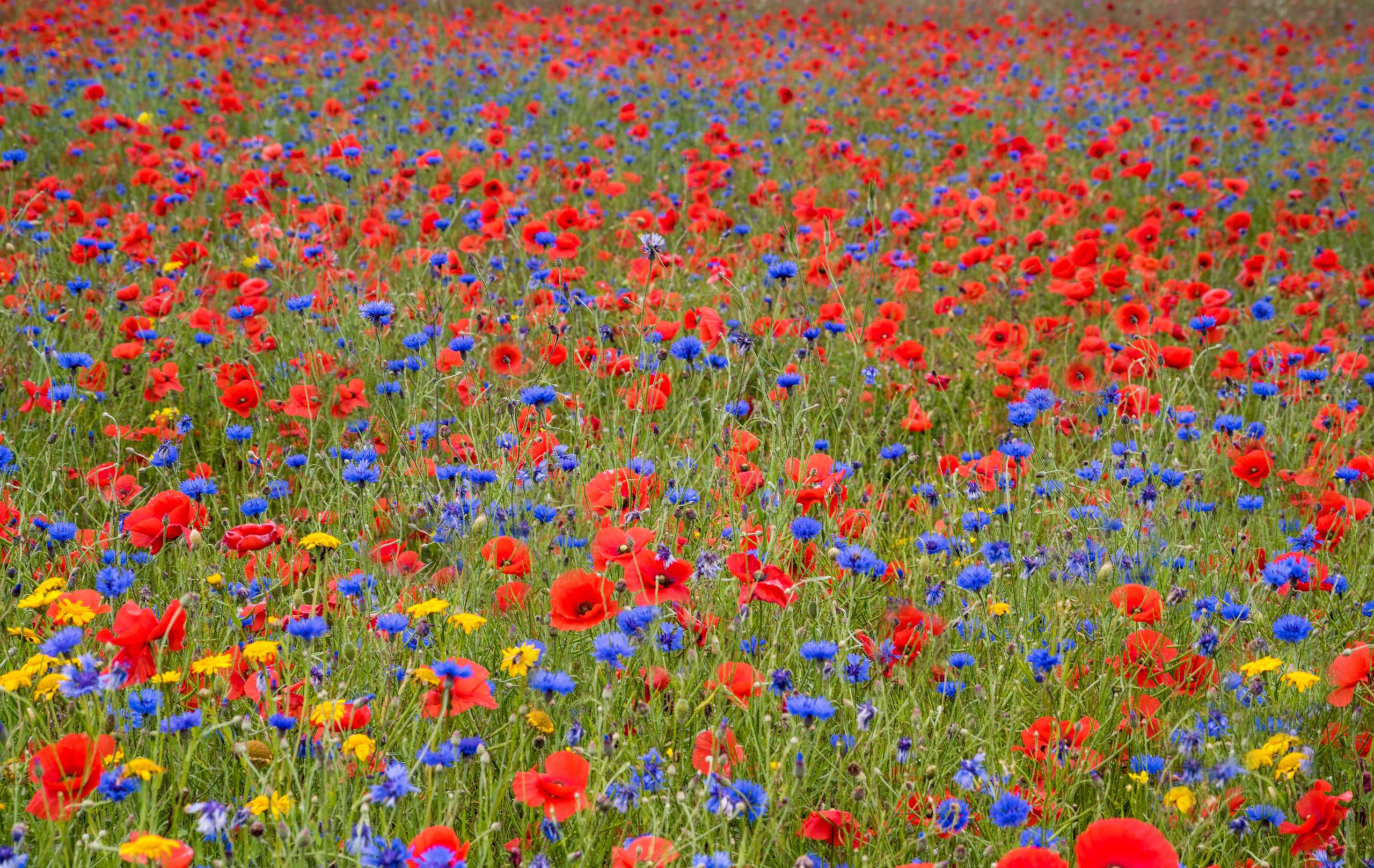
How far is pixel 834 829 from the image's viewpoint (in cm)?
151

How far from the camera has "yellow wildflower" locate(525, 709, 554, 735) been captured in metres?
1.58

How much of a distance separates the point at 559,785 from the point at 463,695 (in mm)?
207

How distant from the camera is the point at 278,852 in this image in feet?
4.16

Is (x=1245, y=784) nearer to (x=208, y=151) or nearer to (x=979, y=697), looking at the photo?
(x=979, y=697)

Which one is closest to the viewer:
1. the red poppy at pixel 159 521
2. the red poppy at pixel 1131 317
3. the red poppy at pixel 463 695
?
the red poppy at pixel 463 695

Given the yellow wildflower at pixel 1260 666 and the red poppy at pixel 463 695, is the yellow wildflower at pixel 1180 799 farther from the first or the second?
the red poppy at pixel 463 695

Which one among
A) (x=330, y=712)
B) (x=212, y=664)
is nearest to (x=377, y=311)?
(x=212, y=664)

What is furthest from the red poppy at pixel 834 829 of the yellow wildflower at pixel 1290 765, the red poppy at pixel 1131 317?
the red poppy at pixel 1131 317

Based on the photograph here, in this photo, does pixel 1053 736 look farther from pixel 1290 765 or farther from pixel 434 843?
pixel 434 843

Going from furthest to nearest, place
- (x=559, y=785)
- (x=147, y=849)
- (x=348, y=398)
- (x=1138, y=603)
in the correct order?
(x=348, y=398)
(x=1138, y=603)
(x=559, y=785)
(x=147, y=849)

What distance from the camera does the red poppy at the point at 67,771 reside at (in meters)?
1.32

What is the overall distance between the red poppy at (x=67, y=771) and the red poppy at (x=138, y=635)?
0.09 m

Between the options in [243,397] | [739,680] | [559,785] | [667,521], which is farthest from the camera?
[243,397]

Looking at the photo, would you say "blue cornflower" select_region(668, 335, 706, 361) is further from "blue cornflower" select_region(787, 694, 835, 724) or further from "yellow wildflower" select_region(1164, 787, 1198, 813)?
"yellow wildflower" select_region(1164, 787, 1198, 813)
